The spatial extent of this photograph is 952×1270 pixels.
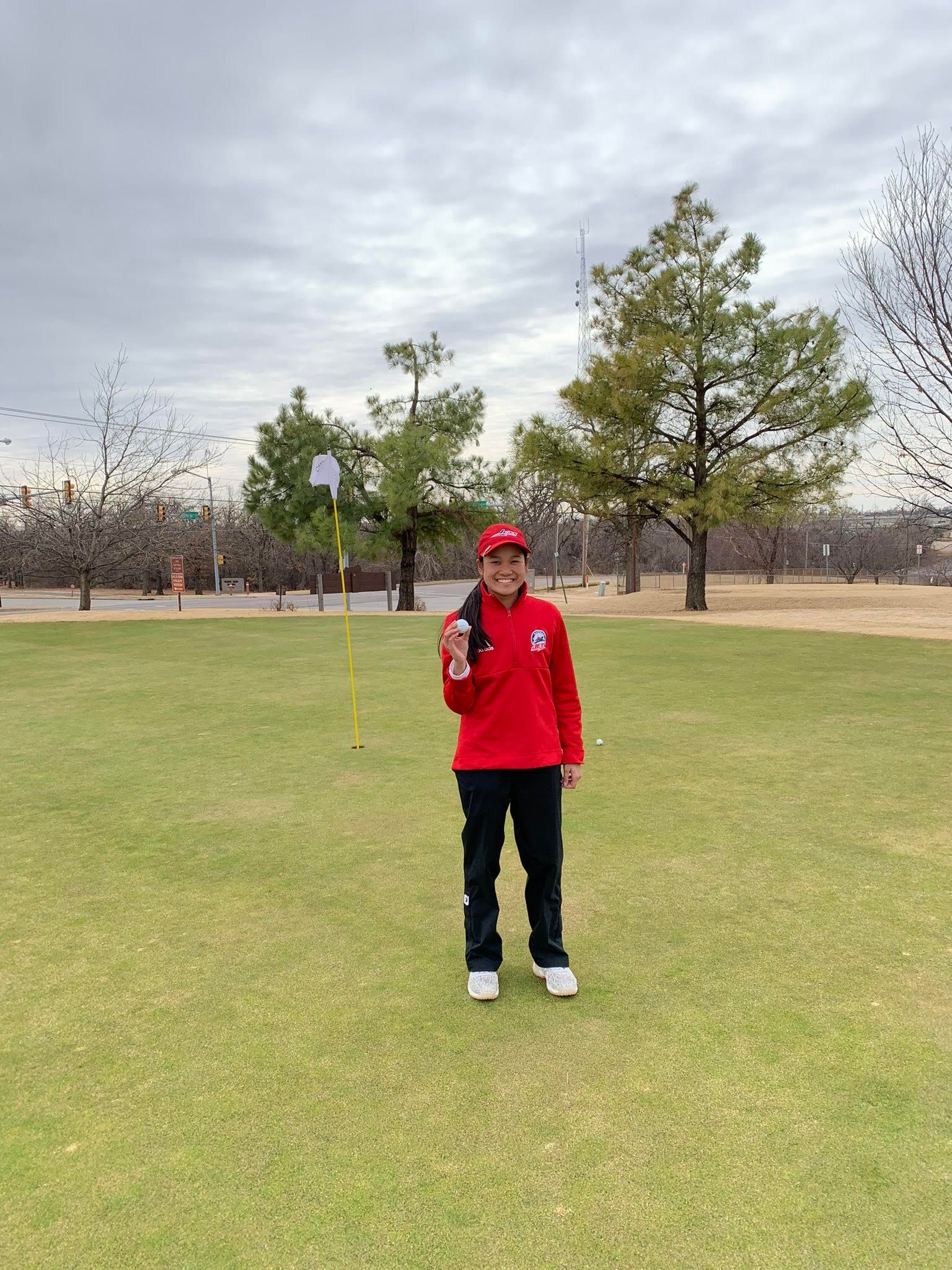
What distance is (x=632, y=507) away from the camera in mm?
29766

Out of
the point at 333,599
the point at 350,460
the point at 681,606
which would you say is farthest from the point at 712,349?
the point at 333,599

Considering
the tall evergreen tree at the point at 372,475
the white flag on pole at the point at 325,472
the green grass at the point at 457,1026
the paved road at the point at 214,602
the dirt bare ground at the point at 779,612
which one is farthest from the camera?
the paved road at the point at 214,602

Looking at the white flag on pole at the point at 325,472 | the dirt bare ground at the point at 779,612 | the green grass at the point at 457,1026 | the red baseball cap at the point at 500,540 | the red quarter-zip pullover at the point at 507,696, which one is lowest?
the green grass at the point at 457,1026

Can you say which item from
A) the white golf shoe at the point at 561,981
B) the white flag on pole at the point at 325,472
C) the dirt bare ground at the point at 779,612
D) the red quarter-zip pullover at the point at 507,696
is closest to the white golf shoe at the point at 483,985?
the white golf shoe at the point at 561,981

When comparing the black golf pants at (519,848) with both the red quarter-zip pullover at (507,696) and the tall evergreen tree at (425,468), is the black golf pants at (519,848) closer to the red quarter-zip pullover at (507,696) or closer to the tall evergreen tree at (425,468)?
the red quarter-zip pullover at (507,696)

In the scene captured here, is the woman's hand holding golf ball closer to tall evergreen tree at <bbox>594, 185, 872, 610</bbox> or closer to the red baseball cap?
the red baseball cap

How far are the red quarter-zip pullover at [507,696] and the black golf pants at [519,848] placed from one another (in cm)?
7

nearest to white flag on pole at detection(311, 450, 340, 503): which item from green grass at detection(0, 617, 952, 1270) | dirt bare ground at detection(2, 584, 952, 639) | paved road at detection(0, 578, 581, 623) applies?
green grass at detection(0, 617, 952, 1270)

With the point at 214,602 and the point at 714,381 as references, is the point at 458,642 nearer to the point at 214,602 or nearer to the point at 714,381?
the point at 714,381

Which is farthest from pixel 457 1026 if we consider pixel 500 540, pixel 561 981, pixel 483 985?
pixel 500 540

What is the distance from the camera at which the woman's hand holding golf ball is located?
3.28 metres

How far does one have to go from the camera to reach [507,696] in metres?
3.44

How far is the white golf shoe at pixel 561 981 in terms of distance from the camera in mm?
3480

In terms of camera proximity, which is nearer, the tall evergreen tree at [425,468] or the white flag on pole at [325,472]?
the white flag on pole at [325,472]
